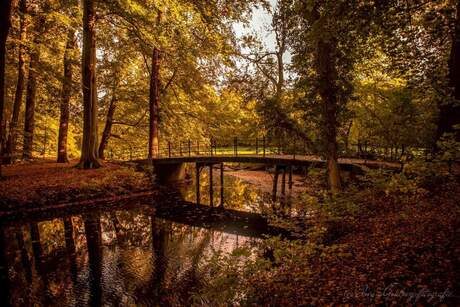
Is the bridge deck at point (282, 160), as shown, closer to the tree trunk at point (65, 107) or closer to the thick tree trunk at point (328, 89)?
the thick tree trunk at point (328, 89)

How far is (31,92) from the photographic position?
61.2 feet

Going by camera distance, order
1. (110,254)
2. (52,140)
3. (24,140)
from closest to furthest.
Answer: (110,254) < (24,140) < (52,140)

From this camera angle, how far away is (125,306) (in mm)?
6074

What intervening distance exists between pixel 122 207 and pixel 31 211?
353 cm

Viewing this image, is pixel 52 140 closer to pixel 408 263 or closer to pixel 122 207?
pixel 122 207

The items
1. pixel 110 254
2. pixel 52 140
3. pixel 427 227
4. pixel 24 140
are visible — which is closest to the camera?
pixel 427 227

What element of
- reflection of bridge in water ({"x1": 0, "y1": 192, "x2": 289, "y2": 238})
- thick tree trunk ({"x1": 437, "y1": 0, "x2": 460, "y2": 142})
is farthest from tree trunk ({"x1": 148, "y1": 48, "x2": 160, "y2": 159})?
thick tree trunk ({"x1": 437, "y1": 0, "x2": 460, "y2": 142})

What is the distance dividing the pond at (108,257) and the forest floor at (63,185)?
1.00 metres

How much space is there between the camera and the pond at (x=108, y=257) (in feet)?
21.2

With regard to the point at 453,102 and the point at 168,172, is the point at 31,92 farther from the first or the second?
the point at 453,102

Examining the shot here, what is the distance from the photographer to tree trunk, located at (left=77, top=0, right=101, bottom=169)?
15.5 meters

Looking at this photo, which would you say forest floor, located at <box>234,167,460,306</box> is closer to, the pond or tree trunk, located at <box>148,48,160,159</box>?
the pond

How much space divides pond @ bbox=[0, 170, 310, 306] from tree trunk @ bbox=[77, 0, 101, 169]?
4.26m

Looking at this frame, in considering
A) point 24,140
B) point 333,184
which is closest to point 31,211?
point 24,140
